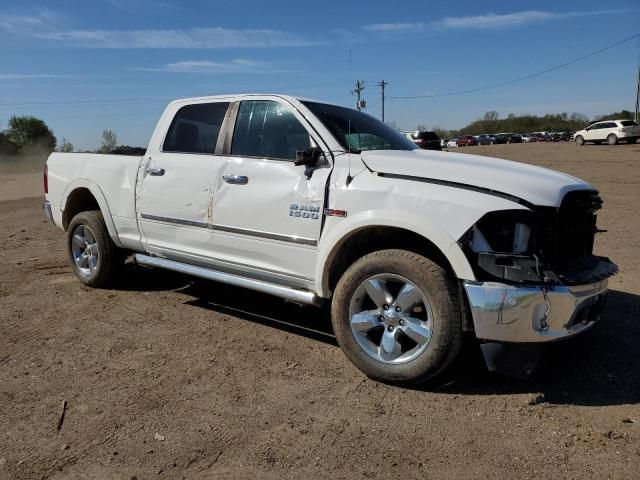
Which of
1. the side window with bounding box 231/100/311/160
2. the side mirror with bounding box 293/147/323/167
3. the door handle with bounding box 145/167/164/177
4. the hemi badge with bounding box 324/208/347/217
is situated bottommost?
the hemi badge with bounding box 324/208/347/217

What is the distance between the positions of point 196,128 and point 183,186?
23.4 inches

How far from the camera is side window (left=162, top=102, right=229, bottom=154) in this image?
489 centimetres

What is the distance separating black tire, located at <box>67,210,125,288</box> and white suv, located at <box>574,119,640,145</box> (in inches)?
1526

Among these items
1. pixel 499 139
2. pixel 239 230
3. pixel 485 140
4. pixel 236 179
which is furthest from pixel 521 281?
pixel 499 139

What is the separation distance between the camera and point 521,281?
325 centimetres

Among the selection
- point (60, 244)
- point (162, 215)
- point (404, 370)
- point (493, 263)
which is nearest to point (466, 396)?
point (404, 370)

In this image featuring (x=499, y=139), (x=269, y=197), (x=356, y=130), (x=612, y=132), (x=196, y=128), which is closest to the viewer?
(x=269, y=197)

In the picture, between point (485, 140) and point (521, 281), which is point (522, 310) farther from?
point (485, 140)

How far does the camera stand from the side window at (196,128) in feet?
16.1

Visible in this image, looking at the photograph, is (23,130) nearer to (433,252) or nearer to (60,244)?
(60,244)

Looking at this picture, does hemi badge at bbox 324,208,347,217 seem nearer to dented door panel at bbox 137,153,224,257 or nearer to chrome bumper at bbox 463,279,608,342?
chrome bumper at bbox 463,279,608,342

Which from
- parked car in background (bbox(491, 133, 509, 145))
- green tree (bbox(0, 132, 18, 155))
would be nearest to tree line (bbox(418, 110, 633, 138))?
parked car in background (bbox(491, 133, 509, 145))

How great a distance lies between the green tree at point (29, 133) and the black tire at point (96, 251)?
69034 mm

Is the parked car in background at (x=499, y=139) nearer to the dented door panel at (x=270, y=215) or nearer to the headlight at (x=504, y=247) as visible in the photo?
the dented door panel at (x=270, y=215)
